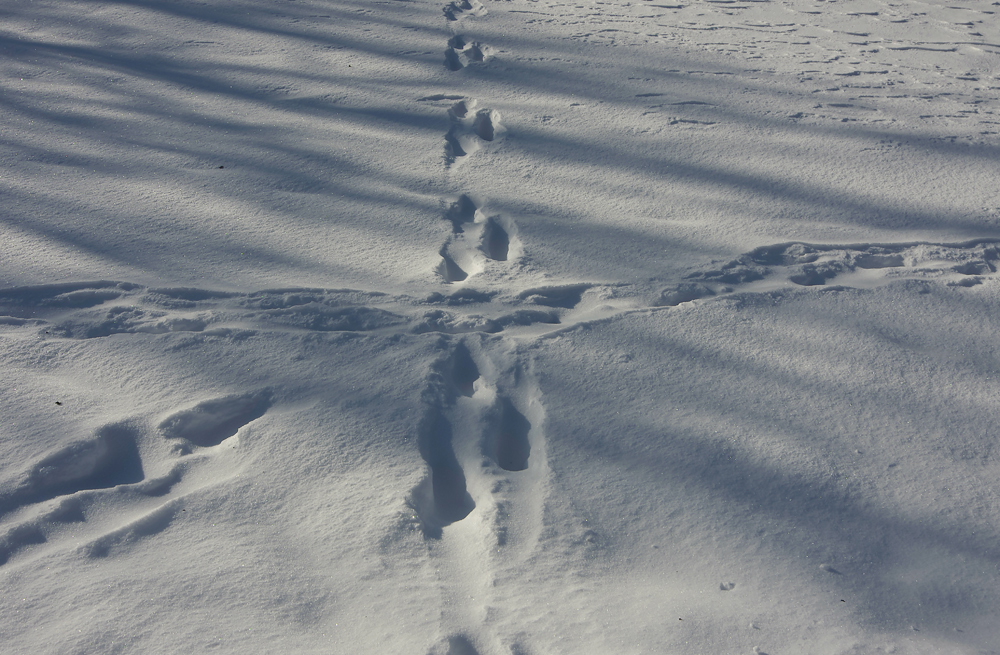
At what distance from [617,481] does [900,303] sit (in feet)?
3.36

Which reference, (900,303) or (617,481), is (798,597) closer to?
(617,481)

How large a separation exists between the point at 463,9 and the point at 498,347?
2351 mm

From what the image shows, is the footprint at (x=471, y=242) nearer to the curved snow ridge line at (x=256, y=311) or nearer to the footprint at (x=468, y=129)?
the curved snow ridge line at (x=256, y=311)

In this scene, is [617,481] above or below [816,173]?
below

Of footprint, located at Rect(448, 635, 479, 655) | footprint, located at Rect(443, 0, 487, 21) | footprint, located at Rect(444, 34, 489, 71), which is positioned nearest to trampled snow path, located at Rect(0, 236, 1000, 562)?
footprint, located at Rect(448, 635, 479, 655)

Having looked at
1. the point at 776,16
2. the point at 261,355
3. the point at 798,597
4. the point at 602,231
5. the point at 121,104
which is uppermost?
the point at 776,16

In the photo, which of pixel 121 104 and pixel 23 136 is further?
pixel 121 104

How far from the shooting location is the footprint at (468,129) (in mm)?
2537

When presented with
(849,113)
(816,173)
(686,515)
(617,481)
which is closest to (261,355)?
(617,481)

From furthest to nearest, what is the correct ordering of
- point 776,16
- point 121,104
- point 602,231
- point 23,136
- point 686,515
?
1. point 776,16
2. point 121,104
3. point 23,136
4. point 602,231
5. point 686,515

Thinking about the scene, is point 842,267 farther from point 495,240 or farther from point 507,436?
point 507,436

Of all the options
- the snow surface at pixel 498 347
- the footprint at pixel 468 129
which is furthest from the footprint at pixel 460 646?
the footprint at pixel 468 129

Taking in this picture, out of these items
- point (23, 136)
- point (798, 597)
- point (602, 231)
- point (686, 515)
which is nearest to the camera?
point (798, 597)

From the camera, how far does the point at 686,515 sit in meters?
1.38
